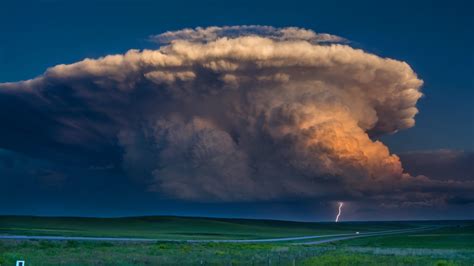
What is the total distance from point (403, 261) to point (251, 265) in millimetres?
15548

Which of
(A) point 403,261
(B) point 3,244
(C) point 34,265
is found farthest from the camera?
(B) point 3,244

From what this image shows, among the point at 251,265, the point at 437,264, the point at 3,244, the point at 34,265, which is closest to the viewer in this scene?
the point at 34,265

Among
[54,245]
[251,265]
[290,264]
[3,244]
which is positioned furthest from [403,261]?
[3,244]

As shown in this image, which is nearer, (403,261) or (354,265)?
(354,265)

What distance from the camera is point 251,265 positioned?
47.8 m

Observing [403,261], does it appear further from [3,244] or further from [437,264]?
[3,244]

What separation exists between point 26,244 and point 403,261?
146ft

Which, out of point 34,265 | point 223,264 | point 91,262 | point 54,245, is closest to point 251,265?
point 223,264

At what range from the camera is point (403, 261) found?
56.2m

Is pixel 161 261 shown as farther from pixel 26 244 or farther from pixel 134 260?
pixel 26 244

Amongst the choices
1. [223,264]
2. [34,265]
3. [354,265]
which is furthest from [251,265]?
[34,265]

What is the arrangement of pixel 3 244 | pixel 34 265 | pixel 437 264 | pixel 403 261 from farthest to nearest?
pixel 3 244, pixel 403 261, pixel 437 264, pixel 34 265

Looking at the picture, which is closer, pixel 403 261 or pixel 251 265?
pixel 251 265

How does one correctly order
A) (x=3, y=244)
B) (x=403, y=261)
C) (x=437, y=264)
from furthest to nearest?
(x=3, y=244)
(x=403, y=261)
(x=437, y=264)
